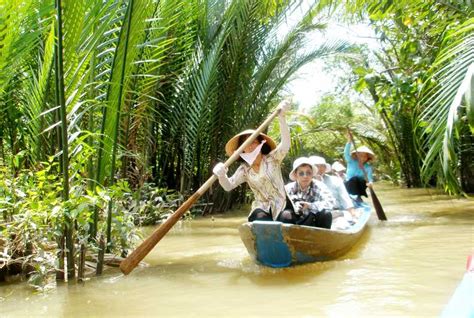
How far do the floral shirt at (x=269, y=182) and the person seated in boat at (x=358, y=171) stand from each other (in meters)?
3.52

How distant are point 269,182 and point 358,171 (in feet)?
13.8

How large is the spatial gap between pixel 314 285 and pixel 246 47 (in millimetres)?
5713

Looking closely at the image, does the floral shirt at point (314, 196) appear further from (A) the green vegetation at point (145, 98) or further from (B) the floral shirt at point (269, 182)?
(A) the green vegetation at point (145, 98)

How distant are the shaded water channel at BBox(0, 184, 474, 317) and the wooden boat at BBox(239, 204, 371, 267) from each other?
0.09m

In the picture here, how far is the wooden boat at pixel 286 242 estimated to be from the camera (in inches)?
154

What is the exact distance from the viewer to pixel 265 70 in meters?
8.62

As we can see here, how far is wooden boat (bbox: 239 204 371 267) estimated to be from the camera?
3.91 metres

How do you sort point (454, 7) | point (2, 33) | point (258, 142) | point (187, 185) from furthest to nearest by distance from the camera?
point (187, 185) < point (454, 7) < point (258, 142) < point (2, 33)

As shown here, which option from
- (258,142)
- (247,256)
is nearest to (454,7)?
(258,142)

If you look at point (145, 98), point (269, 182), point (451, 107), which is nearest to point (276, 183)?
point (269, 182)

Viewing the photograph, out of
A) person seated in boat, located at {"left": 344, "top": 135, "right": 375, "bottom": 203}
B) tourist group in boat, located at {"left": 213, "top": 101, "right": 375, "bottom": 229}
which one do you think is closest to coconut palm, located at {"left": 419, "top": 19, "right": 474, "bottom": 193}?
tourist group in boat, located at {"left": 213, "top": 101, "right": 375, "bottom": 229}

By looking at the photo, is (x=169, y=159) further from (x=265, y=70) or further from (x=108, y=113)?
(x=108, y=113)

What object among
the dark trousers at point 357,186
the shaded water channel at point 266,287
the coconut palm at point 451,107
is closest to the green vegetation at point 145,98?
the coconut palm at point 451,107

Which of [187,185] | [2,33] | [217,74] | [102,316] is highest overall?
[217,74]
